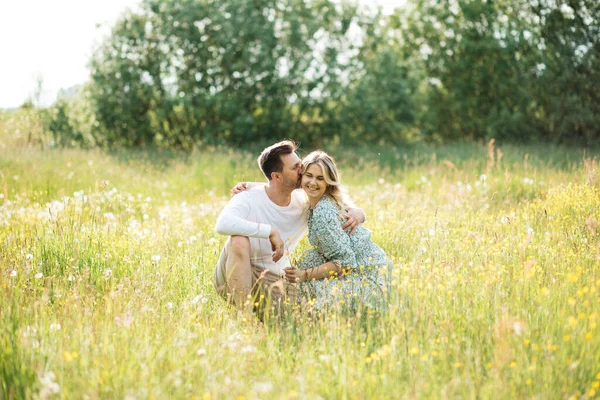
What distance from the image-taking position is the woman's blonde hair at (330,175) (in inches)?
183

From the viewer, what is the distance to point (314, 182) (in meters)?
4.71

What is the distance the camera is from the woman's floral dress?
4.40 m

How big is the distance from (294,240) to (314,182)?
69 cm

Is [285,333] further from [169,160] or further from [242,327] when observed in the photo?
[169,160]

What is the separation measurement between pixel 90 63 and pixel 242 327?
16727 mm

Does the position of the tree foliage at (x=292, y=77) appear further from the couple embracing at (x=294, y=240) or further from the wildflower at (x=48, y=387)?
the wildflower at (x=48, y=387)

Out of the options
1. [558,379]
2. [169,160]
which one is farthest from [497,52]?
[558,379]

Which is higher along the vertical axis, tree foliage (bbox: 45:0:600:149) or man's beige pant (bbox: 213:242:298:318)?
tree foliage (bbox: 45:0:600:149)

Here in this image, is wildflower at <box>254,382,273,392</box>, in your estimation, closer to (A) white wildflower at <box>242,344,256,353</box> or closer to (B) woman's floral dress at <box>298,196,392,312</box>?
(A) white wildflower at <box>242,344,256,353</box>

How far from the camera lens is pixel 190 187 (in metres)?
11.1

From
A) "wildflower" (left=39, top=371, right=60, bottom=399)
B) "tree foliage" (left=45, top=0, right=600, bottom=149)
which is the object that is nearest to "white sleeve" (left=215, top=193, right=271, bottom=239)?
"wildflower" (left=39, top=371, right=60, bottom=399)

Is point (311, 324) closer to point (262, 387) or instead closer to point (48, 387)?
point (262, 387)

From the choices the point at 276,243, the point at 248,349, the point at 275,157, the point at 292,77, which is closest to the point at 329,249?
the point at 276,243

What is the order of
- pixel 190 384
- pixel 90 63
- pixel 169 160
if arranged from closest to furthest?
pixel 190 384 → pixel 169 160 → pixel 90 63
